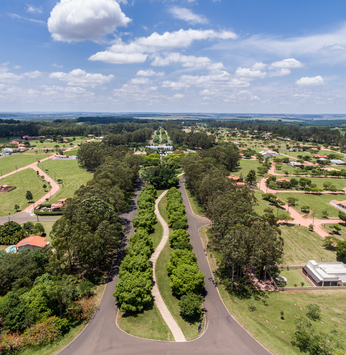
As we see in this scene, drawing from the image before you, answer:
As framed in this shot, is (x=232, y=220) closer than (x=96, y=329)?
No

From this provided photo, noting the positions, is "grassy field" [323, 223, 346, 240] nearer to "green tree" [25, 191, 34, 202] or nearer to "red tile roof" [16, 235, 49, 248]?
"red tile roof" [16, 235, 49, 248]

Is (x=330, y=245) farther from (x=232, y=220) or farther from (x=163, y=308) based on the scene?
(x=163, y=308)

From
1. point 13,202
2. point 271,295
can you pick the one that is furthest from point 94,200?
point 13,202

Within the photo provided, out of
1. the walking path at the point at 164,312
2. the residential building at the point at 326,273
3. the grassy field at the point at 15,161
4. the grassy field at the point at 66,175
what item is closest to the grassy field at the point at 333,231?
the residential building at the point at 326,273

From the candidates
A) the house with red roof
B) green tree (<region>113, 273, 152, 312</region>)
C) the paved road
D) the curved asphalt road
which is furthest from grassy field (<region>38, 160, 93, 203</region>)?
the curved asphalt road

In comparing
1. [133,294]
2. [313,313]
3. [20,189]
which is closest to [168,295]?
[133,294]
